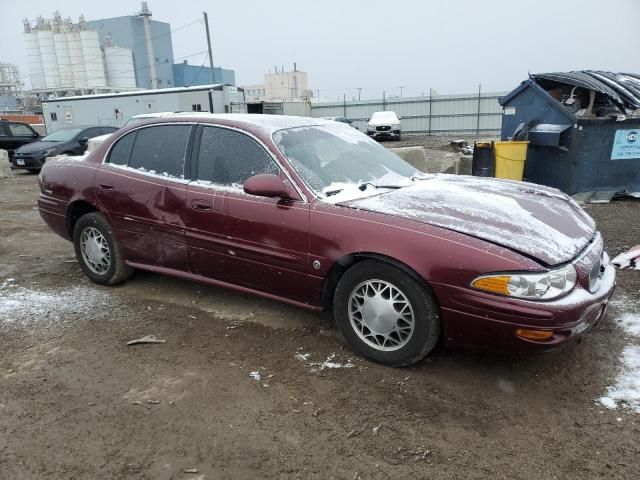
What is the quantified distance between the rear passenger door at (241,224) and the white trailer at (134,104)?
61.0 ft

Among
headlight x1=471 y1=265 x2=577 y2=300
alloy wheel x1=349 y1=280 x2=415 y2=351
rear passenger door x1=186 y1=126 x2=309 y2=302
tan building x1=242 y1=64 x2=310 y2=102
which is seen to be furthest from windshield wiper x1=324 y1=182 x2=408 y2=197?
tan building x1=242 y1=64 x2=310 y2=102

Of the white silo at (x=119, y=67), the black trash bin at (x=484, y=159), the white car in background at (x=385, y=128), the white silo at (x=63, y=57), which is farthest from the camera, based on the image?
the white silo at (x=119, y=67)

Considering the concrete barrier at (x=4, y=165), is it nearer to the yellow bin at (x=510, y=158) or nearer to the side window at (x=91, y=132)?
the side window at (x=91, y=132)

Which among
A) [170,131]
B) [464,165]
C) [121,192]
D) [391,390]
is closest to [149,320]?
[121,192]

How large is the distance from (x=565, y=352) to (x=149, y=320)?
3.04 metres

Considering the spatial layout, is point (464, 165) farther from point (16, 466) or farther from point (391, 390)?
point (16, 466)

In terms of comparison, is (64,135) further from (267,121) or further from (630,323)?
(630,323)

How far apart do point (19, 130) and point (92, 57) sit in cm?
3746

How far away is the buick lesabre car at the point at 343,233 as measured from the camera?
269cm

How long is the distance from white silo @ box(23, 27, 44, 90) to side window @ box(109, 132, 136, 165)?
54.8 metres

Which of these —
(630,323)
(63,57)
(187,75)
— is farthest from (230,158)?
(187,75)

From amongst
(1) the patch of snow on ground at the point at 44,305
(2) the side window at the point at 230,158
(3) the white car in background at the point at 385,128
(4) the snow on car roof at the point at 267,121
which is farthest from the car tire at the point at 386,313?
(3) the white car in background at the point at 385,128

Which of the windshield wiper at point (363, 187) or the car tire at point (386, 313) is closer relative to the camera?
the car tire at point (386, 313)

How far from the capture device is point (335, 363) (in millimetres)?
3172
